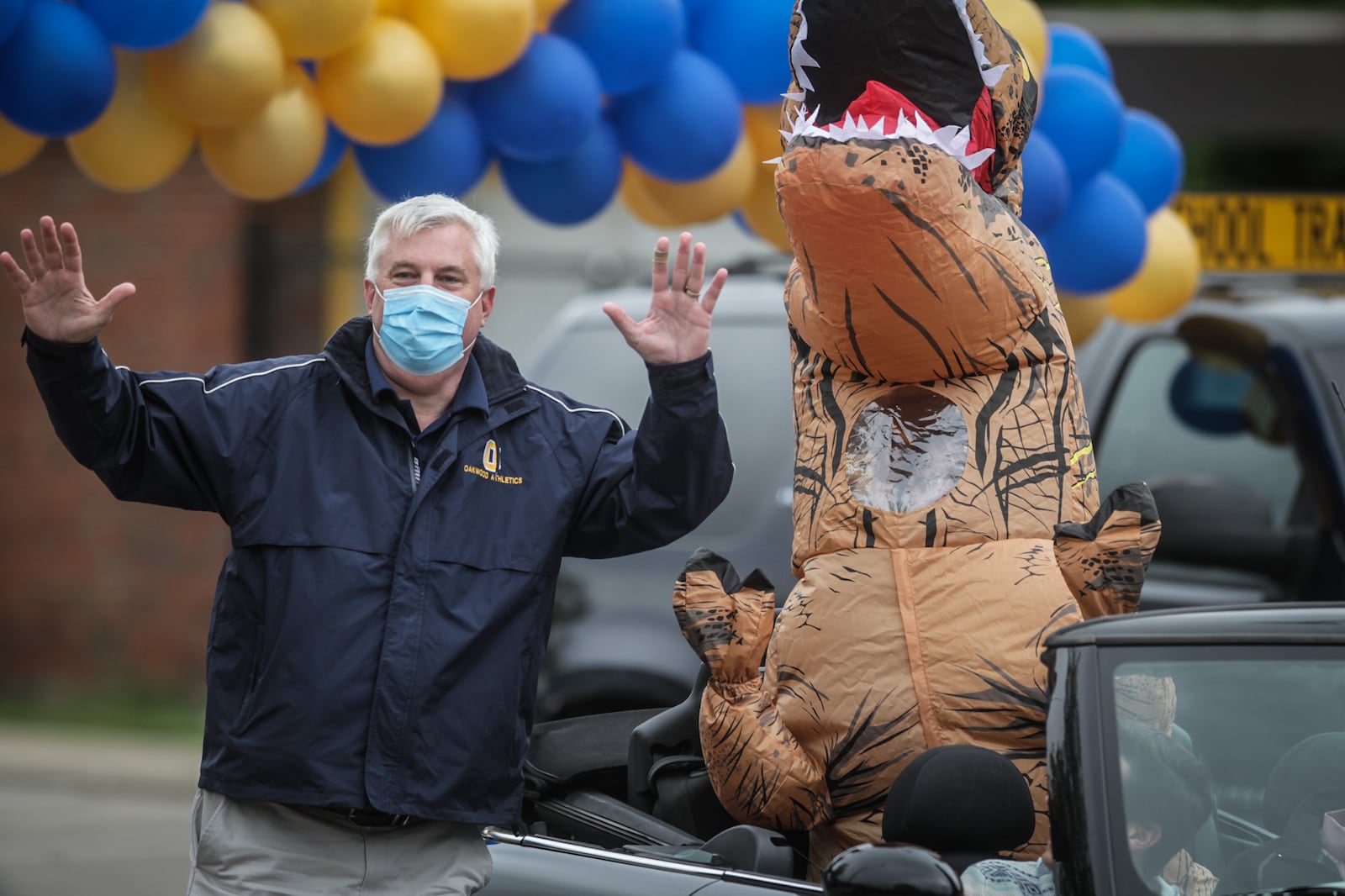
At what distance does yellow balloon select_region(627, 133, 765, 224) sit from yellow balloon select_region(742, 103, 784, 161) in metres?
0.02

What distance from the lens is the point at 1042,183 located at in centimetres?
501

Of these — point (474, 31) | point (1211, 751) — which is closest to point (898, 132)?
point (1211, 751)

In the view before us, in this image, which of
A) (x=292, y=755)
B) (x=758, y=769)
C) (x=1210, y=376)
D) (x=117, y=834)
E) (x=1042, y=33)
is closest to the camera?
(x=292, y=755)

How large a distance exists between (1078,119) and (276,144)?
2.39m

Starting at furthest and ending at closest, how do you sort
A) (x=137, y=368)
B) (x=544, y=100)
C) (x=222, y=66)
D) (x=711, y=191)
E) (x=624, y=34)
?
(x=137, y=368) → (x=711, y=191) → (x=624, y=34) → (x=544, y=100) → (x=222, y=66)

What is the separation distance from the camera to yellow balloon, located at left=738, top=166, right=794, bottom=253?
551cm

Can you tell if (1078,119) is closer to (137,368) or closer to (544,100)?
(544,100)

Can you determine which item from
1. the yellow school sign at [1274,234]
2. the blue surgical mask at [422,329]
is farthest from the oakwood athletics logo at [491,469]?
the yellow school sign at [1274,234]

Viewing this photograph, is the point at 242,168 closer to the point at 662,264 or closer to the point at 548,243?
the point at 662,264

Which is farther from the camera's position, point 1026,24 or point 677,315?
point 1026,24

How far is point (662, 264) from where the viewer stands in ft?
9.50

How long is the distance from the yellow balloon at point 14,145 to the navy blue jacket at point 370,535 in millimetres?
1779

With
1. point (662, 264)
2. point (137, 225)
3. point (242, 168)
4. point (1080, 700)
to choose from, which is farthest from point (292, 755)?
point (137, 225)

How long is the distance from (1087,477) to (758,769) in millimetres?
790
